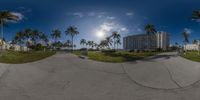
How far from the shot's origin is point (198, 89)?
32.2 ft

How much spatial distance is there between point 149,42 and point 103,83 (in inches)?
2494

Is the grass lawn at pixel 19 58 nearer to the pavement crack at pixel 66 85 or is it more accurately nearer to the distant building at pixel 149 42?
the pavement crack at pixel 66 85

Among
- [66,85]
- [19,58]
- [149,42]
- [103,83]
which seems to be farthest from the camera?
[149,42]

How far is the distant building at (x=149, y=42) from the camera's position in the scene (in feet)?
192

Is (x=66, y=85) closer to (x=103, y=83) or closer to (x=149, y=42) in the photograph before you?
(x=103, y=83)

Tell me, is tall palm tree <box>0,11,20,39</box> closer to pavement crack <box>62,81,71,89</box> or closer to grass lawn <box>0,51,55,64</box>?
grass lawn <box>0,51,55,64</box>

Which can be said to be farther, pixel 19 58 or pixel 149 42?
pixel 149 42

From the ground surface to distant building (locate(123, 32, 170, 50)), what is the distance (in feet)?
106

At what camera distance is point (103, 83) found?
34.3ft

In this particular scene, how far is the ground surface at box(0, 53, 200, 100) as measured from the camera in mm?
8789

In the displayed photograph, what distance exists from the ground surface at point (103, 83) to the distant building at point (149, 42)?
32.3 metres

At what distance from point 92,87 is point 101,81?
3.37 ft

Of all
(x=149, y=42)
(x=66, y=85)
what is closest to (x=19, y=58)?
(x=66, y=85)

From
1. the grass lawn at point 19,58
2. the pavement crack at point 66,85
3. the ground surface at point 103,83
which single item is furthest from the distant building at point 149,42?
the pavement crack at point 66,85
